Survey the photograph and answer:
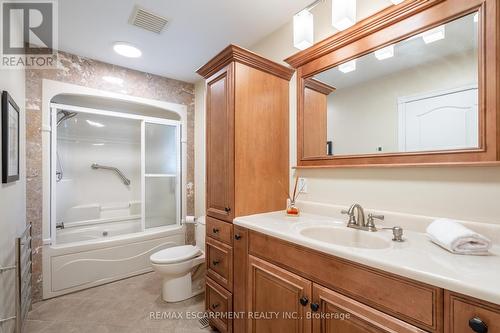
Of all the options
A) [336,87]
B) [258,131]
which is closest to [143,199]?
[258,131]

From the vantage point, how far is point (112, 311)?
1936 mm

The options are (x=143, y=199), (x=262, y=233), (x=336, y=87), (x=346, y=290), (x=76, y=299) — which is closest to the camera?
(x=346, y=290)

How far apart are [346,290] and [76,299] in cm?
250

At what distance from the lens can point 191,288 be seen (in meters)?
2.23

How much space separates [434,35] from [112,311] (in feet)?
9.83

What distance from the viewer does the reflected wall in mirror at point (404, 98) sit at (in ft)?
3.44

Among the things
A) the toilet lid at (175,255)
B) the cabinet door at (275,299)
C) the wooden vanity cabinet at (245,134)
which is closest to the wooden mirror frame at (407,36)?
the wooden vanity cabinet at (245,134)

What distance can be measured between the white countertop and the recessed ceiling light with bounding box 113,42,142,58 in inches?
87.6

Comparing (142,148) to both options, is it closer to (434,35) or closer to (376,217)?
(376,217)

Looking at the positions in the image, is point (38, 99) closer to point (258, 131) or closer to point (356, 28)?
point (258, 131)

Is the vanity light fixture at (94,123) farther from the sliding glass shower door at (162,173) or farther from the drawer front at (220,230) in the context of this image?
the drawer front at (220,230)

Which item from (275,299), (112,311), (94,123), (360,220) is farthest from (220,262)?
(94,123)

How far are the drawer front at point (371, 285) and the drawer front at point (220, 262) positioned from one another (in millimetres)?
473

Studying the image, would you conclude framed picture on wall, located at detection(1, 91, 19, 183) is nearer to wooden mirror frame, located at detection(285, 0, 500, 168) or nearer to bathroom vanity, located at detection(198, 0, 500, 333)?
bathroom vanity, located at detection(198, 0, 500, 333)
